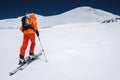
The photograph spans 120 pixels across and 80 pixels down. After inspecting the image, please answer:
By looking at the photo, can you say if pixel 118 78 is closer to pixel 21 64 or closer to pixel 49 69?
pixel 49 69

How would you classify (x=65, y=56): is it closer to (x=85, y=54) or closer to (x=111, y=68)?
(x=85, y=54)

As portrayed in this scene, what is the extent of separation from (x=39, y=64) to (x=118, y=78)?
129 inches

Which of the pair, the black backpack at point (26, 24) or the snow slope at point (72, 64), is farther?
the black backpack at point (26, 24)

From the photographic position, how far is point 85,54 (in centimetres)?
930

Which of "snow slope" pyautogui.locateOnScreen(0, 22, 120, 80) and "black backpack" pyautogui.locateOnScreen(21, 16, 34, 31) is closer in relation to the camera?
"snow slope" pyautogui.locateOnScreen(0, 22, 120, 80)

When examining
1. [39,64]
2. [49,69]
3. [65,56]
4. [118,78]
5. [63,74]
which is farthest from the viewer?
[65,56]

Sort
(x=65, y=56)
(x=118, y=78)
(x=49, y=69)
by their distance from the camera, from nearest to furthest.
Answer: (x=118, y=78), (x=49, y=69), (x=65, y=56)

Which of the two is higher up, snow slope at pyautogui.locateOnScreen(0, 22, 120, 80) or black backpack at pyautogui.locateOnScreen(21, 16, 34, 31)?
black backpack at pyautogui.locateOnScreen(21, 16, 34, 31)

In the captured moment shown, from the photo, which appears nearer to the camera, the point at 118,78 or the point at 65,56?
the point at 118,78

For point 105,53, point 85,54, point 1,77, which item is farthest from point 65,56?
point 1,77

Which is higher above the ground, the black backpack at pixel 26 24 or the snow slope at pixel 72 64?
the black backpack at pixel 26 24

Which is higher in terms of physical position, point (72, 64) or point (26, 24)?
point (26, 24)

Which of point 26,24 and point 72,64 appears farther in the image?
point 26,24

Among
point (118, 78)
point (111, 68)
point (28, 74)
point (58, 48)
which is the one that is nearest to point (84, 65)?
point (111, 68)
